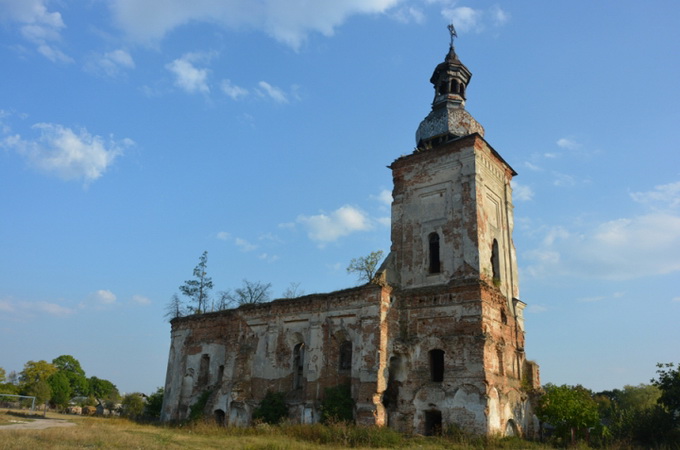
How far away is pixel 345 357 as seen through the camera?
64.0 feet

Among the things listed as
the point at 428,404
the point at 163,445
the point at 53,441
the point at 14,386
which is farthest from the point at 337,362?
the point at 14,386

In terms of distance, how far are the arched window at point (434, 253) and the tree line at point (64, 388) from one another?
20328 millimetres

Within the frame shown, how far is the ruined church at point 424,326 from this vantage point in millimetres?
17203

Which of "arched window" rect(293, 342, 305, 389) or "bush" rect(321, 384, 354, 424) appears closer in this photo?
"bush" rect(321, 384, 354, 424)

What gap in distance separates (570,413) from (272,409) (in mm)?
10678

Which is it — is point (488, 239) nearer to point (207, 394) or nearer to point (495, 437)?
point (495, 437)

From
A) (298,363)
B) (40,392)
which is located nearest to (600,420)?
(298,363)

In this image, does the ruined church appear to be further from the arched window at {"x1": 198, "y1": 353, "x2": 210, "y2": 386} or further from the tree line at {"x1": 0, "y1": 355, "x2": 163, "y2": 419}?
the tree line at {"x1": 0, "y1": 355, "x2": 163, "y2": 419}

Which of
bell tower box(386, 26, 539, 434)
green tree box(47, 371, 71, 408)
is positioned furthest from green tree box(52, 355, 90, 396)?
bell tower box(386, 26, 539, 434)

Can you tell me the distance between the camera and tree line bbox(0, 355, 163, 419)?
40725 mm

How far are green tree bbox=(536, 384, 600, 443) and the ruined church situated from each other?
1.15m

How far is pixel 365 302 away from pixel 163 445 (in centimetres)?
820

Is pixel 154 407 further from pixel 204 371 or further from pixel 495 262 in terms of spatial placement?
pixel 495 262

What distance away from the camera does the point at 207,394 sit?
23375 mm
